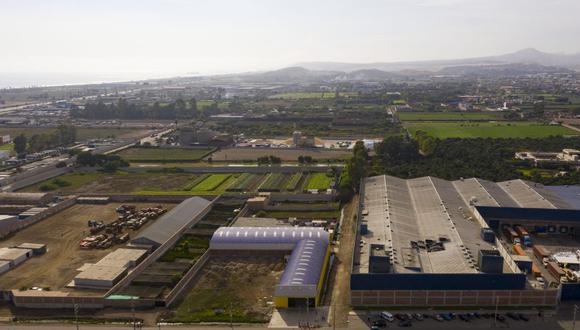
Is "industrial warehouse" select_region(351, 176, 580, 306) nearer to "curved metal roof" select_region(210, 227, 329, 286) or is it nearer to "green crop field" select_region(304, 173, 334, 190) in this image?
"curved metal roof" select_region(210, 227, 329, 286)

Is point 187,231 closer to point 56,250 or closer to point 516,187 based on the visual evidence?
point 56,250

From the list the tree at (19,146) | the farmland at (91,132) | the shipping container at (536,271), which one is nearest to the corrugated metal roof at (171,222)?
the shipping container at (536,271)

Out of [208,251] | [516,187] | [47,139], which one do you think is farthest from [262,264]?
[47,139]

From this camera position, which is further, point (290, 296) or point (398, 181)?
point (398, 181)

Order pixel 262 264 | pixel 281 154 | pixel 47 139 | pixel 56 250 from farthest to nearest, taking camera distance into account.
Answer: pixel 47 139, pixel 281 154, pixel 56 250, pixel 262 264

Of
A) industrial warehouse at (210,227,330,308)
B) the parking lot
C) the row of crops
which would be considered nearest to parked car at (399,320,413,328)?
the parking lot

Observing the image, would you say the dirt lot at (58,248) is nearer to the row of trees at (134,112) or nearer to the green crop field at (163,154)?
the green crop field at (163,154)
